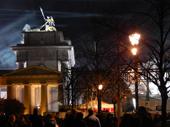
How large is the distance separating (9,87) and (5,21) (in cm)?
3508

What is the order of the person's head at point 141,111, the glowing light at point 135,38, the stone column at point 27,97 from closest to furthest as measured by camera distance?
the person's head at point 141,111
the glowing light at point 135,38
the stone column at point 27,97

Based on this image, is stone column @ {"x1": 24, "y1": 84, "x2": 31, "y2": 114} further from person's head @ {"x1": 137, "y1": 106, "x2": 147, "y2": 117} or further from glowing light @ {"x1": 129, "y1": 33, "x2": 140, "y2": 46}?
person's head @ {"x1": 137, "y1": 106, "x2": 147, "y2": 117}

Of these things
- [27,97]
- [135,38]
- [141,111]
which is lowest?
[27,97]

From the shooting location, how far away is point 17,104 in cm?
4591

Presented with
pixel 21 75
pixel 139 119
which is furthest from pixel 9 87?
pixel 139 119

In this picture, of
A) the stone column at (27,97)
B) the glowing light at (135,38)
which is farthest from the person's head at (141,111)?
the stone column at (27,97)

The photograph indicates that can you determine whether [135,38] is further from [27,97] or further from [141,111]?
[27,97]

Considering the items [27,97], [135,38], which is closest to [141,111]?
[135,38]

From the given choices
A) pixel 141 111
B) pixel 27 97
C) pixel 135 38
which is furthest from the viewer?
pixel 27 97

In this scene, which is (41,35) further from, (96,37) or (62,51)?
(96,37)

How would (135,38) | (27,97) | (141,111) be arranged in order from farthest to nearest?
(27,97)
(135,38)
(141,111)

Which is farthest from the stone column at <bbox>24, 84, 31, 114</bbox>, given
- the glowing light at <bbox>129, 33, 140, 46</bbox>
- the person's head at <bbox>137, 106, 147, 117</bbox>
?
the person's head at <bbox>137, 106, 147, 117</bbox>

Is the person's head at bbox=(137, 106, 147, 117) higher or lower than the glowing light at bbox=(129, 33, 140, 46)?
lower

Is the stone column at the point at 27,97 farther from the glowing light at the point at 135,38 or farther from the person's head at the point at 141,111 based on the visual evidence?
the person's head at the point at 141,111
